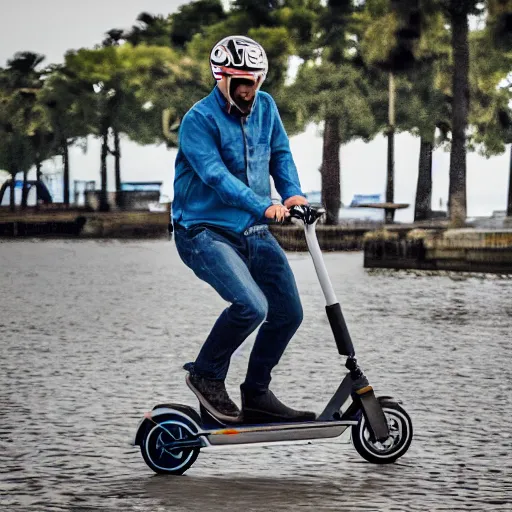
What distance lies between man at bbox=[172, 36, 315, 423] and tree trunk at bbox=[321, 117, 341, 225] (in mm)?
35664

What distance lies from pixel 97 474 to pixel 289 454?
0.98m

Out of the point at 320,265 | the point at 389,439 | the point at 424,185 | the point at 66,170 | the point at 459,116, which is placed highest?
the point at 459,116

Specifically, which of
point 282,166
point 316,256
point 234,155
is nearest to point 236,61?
point 234,155

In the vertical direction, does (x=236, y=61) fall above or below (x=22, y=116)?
below

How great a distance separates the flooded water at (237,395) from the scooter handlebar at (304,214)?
1.03 metres

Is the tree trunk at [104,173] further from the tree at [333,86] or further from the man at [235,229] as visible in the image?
the man at [235,229]

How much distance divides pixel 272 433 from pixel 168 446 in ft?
1.41

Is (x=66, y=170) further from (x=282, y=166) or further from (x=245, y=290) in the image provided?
(x=245, y=290)

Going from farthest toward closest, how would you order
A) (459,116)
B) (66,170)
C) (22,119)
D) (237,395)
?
(66,170), (22,119), (459,116), (237,395)

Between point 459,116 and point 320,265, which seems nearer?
point 320,265

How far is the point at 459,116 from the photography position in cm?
2853

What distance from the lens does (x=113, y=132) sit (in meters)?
58.9

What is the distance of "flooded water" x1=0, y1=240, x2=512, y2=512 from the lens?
5.83m

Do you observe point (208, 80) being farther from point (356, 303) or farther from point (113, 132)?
point (356, 303)
